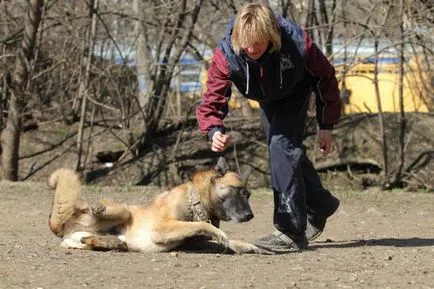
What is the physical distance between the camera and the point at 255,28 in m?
5.97

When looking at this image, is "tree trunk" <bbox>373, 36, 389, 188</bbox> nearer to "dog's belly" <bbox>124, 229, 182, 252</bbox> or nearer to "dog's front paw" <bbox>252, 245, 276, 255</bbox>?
"dog's front paw" <bbox>252, 245, 276, 255</bbox>

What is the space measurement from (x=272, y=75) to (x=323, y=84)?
1.62 ft

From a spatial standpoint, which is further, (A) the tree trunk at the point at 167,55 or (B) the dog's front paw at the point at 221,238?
(A) the tree trunk at the point at 167,55

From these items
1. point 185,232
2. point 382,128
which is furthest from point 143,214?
point 382,128

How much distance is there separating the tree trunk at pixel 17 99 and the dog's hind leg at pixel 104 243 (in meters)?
7.56

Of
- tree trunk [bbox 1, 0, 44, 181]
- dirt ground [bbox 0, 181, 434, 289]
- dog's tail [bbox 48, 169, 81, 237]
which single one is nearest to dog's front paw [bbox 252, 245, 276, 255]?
dirt ground [bbox 0, 181, 434, 289]

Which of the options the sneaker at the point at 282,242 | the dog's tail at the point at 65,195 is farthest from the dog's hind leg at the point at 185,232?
the dog's tail at the point at 65,195

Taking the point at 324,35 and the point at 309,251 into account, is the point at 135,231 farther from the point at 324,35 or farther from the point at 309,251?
the point at 324,35

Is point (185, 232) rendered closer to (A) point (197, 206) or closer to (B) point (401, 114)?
(A) point (197, 206)

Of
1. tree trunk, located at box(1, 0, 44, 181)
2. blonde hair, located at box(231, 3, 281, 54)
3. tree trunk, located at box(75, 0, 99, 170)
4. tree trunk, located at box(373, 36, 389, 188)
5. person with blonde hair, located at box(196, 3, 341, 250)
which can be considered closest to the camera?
blonde hair, located at box(231, 3, 281, 54)

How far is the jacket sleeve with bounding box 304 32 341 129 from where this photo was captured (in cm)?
643

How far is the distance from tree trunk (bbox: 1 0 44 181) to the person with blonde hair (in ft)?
25.1

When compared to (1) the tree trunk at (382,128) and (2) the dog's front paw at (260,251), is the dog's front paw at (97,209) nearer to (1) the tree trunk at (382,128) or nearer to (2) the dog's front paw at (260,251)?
(2) the dog's front paw at (260,251)

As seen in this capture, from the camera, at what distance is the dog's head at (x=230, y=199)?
675 centimetres
